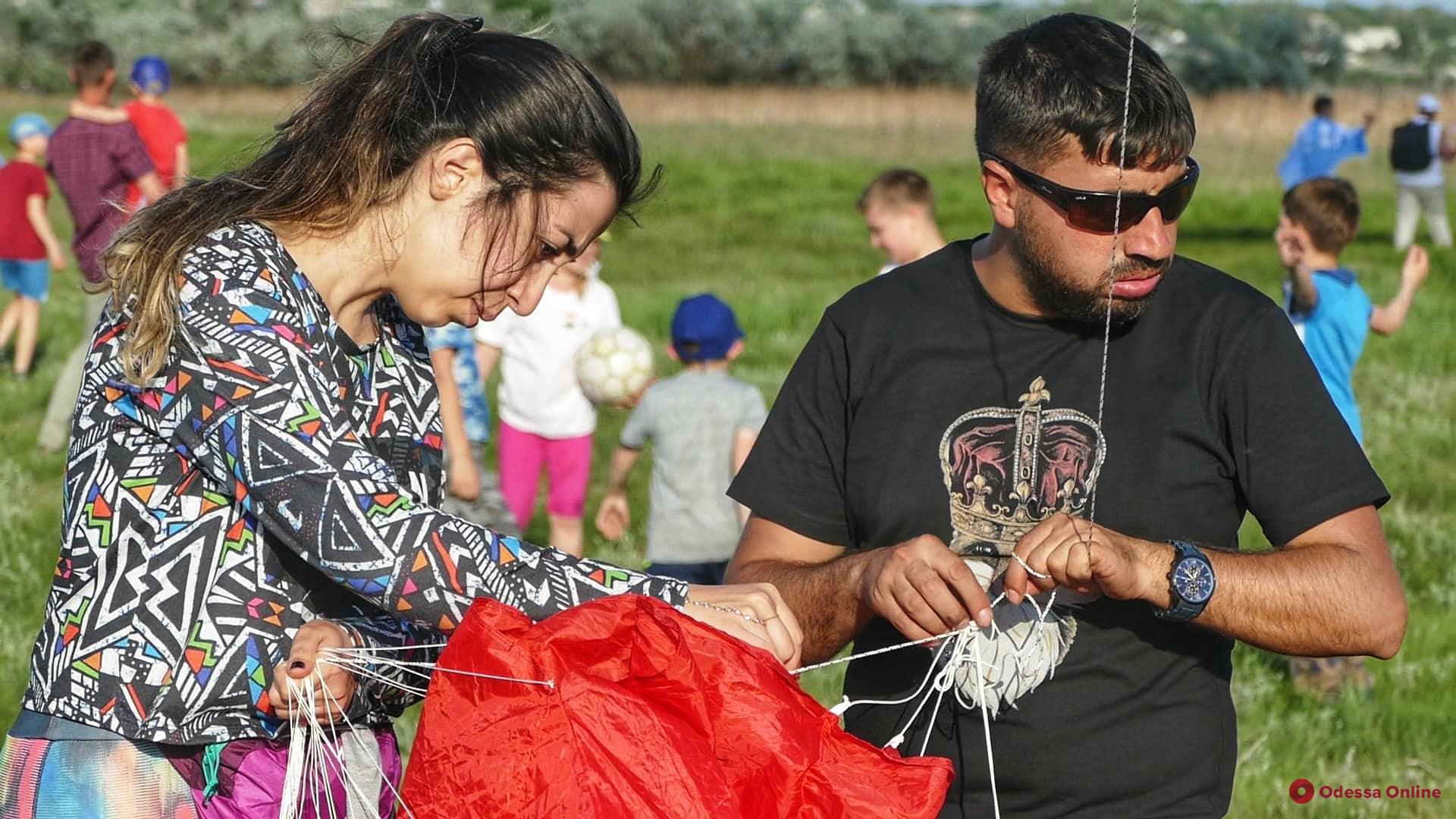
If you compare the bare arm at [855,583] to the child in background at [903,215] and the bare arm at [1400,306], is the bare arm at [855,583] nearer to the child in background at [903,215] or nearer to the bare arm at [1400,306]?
the child in background at [903,215]

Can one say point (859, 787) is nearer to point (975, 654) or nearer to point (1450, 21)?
point (975, 654)

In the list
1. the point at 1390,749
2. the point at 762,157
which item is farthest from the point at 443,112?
the point at 762,157

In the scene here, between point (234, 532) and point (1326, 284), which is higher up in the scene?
point (234, 532)

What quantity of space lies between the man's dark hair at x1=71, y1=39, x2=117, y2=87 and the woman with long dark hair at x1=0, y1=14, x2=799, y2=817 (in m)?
8.48

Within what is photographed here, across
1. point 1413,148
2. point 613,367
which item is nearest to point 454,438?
point 613,367

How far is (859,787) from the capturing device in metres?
2.25

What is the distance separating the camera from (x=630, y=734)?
2.16 m

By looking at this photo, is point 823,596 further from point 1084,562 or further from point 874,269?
point 874,269

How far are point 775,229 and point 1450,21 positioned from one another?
14.9m

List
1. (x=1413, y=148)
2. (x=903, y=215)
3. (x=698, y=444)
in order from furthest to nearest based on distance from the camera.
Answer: (x=1413, y=148), (x=903, y=215), (x=698, y=444)

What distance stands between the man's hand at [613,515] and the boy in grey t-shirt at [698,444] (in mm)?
499

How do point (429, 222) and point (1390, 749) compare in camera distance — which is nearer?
point (429, 222)

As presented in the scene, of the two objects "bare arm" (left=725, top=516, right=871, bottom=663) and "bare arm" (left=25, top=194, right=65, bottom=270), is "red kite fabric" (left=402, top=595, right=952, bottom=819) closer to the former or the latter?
"bare arm" (left=725, top=516, right=871, bottom=663)

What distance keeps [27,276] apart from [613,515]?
679cm
